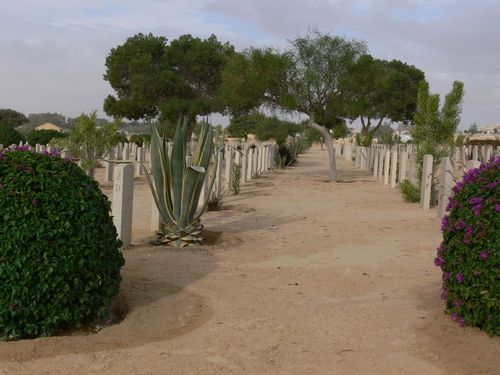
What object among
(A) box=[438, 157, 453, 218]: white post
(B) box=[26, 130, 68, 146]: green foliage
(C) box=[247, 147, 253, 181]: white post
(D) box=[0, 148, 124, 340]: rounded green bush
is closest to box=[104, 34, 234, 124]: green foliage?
(B) box=[26, 130, 68, 146]: green foliage

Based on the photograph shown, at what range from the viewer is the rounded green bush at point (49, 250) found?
3766 mm

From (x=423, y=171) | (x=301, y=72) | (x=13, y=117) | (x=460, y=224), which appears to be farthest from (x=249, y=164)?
(x=13, y=117)

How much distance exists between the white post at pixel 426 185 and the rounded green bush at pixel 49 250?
9.19 m

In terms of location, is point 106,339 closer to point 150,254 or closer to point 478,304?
point 478,304

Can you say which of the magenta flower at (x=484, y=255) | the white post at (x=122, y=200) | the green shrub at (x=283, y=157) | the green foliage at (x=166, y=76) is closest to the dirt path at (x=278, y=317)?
the white post at (x=122, y=200)

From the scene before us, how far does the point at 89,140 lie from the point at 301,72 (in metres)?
8.22

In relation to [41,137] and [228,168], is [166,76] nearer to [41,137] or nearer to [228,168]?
[41,137]

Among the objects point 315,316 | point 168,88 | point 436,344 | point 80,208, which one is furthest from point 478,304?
point 168,88

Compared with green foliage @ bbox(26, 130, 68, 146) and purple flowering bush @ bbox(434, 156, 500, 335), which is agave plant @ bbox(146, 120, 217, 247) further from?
green foliage @ bbox(26, 130, 68, 146)

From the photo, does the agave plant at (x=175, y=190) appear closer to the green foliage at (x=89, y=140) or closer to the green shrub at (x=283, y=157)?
the green foliage at (x=89, y=140)

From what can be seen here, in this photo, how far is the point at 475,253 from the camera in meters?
3.99

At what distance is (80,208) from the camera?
4.04m

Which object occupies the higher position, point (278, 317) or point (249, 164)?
point (249, 164)

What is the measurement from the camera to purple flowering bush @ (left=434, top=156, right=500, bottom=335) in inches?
154
